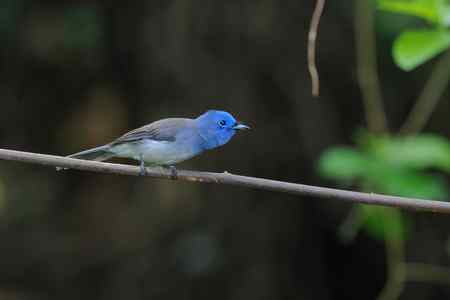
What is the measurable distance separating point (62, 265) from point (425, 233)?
124 inches

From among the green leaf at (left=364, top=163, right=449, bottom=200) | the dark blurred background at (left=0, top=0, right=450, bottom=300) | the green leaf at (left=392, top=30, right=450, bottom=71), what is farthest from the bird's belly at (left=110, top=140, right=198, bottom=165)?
the dark blurred background at (left=0, top=0, right=450, bottom=300)

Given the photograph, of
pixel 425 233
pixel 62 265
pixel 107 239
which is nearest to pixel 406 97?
pixel 425 233

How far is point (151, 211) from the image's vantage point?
6.80 metres

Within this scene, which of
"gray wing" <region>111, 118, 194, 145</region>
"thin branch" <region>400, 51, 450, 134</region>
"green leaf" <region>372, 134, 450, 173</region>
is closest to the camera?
"gray wing" <region>111, 118, 194, 145</region>

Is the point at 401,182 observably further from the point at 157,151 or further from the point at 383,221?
the point at 157,151

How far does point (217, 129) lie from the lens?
3.79 meters

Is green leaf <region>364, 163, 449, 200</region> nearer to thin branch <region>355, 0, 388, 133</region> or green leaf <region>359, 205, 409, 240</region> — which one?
green leaf <region>359, 205, 409, 240</region>

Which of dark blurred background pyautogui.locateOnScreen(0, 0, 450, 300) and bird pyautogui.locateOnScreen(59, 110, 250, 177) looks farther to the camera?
dark blurred background pyautogui.locateOnScreen(0, 0, 450, 300)

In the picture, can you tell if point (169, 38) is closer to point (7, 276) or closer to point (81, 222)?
point (81, 222)

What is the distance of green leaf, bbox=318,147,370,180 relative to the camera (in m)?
5.04

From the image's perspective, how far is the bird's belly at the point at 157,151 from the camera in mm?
3762

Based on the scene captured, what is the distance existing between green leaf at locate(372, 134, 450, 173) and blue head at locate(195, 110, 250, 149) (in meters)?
1.56

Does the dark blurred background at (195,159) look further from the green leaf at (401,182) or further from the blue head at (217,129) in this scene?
the blue head at (217,129)

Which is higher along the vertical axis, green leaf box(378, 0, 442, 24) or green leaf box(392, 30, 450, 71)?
green leaf box(378, 0, 442, 24)
